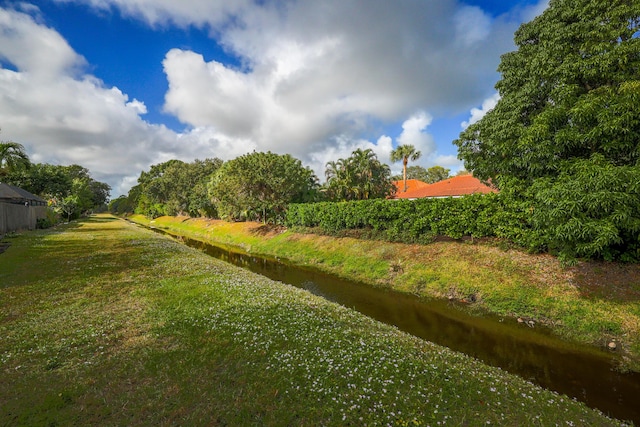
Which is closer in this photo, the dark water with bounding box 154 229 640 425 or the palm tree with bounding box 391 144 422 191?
the dark water with bounding box 154 229 640 425

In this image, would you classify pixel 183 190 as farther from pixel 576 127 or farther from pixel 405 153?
pixel 576 127

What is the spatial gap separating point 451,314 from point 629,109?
1243cm

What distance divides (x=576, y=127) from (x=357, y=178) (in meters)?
36.2

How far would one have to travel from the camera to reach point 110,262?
789 inches

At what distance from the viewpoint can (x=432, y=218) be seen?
23141mm

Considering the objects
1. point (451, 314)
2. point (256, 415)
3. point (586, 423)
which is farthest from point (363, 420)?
point (451, 314)

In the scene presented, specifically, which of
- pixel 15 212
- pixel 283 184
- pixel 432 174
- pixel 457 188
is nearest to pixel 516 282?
pixel 457 188

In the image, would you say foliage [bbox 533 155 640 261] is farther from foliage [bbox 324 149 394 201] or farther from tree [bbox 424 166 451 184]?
tree [bbox 424 166 451 184]

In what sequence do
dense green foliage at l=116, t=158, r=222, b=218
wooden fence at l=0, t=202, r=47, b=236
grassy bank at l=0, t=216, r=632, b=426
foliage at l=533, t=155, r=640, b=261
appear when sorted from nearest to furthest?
grassy bank at l=0, t=216, r=632, b=426 → foliage at l=533, t=155, r=640, b=261 → wooden fence at l=0, t=202, r=47, b=236 → dense green foliage at l=116, t=158, r=222, b=218

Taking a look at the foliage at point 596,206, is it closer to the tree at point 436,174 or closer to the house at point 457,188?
the house at point 457,188

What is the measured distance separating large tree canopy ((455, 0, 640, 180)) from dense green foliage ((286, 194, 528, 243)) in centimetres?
257

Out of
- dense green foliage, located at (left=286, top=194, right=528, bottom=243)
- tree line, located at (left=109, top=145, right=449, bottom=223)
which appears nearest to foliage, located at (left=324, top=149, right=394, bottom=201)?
tree line, located at (left=109, top=145, right=449, bottom=223)

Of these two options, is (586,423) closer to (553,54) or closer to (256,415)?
(256,415)

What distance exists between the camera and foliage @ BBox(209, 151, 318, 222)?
46500mm
